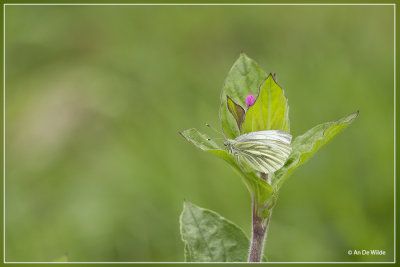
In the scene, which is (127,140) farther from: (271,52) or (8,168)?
(271,52)

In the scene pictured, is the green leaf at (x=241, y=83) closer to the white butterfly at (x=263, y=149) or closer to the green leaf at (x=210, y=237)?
the white butterfly at (x=263, y=149)

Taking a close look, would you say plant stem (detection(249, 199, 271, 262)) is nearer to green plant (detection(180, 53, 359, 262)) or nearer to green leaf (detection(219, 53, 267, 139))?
green plant (detection(180, 53, 359, 262))

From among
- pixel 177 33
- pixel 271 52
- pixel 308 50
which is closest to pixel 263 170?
pixel 308 50

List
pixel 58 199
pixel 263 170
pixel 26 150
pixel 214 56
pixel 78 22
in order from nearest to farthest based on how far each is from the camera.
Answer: pixel 263 170
pixel 58 199
pixel 26 150
pixel 214 56
pixel 78 22

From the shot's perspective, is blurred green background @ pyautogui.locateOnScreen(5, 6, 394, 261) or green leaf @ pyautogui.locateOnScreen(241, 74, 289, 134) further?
blurred green background @ pyautogui.locateOnScreen(5, 6, 394, 261)

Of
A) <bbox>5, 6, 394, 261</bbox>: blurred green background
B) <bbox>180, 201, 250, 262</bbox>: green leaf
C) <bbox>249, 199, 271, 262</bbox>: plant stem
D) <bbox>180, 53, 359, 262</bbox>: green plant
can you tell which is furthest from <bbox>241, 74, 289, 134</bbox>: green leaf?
<bbox>5, 6, 394, 261</bbox>: blurred green background

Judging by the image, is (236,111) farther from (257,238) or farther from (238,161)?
(257,238)

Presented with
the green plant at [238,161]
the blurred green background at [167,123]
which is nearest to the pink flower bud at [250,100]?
the green plant at [238,161]
